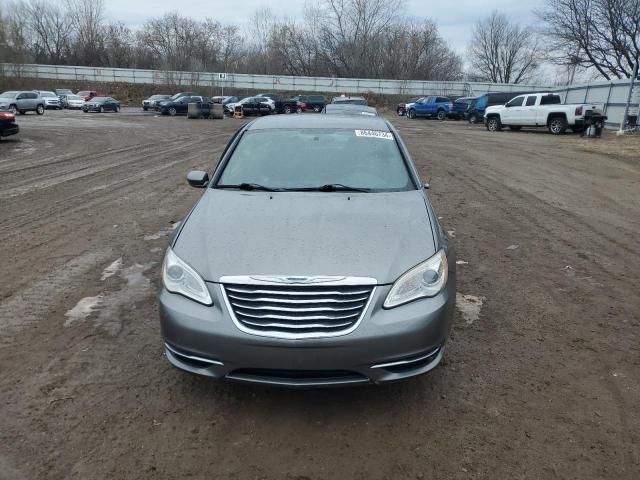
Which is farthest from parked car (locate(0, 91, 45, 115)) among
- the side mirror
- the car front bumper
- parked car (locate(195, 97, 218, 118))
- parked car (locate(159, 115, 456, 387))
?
the car front bumper

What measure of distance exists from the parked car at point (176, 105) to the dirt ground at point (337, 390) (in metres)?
32.7

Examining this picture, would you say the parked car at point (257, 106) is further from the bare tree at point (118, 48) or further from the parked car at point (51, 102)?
the bare tree at point (118, 48)

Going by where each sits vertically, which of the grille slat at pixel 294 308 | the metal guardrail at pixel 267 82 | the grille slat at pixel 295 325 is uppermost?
the metal guardrail at pixel 267 82

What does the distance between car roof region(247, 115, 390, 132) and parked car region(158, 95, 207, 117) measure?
34.4 metres

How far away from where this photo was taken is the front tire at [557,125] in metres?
23.1

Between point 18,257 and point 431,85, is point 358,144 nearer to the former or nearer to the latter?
point 18,257

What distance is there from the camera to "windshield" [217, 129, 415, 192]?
3945 millimetres

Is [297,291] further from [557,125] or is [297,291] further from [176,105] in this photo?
[176,105]

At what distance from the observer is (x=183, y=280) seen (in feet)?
9.37

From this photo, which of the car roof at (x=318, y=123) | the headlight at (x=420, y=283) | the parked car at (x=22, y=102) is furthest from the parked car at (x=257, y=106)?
the headlight at (x=420, y=283)

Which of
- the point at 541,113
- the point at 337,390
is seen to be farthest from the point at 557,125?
the point at 337,390

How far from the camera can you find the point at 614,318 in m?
4.13

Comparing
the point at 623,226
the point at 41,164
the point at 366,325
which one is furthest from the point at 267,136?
the point at 41,164

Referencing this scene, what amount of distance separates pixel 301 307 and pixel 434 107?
37760mm
